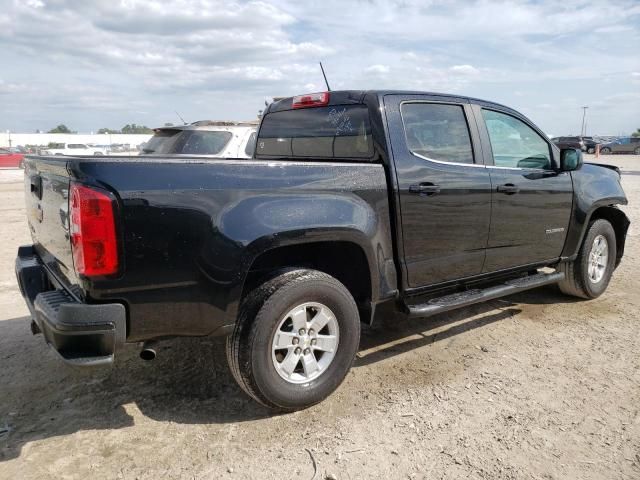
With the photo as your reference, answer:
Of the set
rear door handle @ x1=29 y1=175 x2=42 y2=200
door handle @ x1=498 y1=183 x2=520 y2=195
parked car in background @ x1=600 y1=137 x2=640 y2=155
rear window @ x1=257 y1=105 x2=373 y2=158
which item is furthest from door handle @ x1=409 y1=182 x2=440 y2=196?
parked car in background @ x1=600 y1=137 x2=640 y2=155

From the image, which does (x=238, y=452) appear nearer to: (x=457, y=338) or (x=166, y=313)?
(x=166, y=313)

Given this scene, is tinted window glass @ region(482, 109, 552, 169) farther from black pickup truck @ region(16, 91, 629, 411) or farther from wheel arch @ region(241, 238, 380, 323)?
wheel arch @ region(241, 238, 380, 323)

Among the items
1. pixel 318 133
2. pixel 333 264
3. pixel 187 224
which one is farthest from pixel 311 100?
pixel 187 224

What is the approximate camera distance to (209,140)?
7.96 m

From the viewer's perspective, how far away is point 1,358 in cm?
388

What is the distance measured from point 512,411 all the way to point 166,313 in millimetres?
2082

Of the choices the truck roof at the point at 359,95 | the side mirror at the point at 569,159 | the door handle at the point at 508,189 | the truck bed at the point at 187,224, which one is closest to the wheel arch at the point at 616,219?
the side mirror at the point at 569,159

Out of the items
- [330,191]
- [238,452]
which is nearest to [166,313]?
[238,452]

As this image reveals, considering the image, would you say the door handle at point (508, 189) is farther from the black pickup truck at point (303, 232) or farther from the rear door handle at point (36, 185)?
the rear door handle at point (36, 185)

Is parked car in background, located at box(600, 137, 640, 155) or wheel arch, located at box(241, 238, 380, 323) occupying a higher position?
parked car in background, located at box(600, 137, 640, 155)

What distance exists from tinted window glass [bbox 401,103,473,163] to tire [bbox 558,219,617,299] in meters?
1.82

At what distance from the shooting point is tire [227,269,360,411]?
2.91m

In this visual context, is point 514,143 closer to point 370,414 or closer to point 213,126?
point 370,414

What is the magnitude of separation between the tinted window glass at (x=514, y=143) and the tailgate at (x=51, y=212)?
3.09 m
